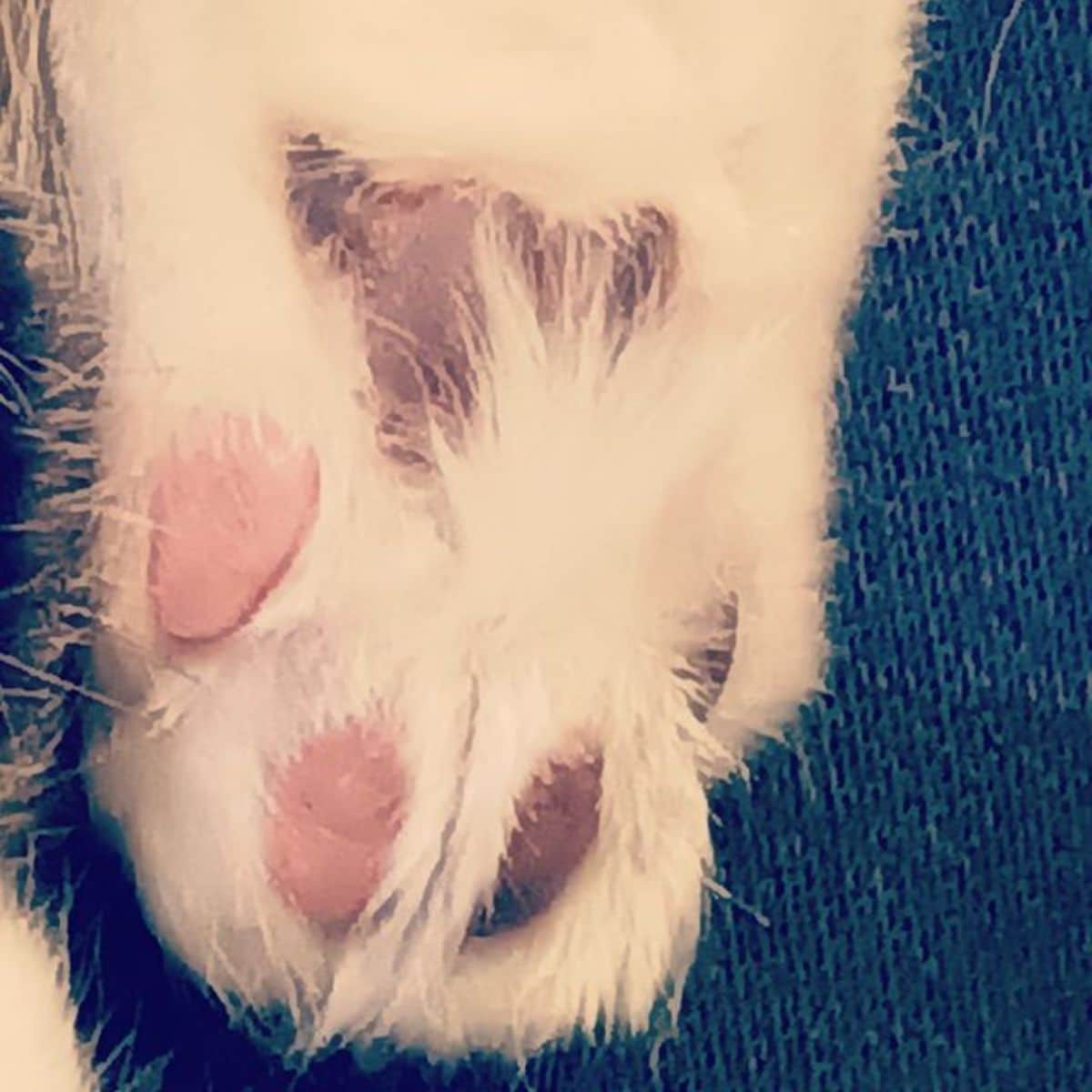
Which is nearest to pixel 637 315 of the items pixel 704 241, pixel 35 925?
pixel 704 241

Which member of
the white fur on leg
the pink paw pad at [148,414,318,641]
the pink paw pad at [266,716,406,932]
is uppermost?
the pink paw pad at [148,414,318,641]

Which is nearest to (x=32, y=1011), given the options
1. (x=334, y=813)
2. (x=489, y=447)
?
(x=334, y=813)

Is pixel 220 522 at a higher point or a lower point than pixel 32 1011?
higher

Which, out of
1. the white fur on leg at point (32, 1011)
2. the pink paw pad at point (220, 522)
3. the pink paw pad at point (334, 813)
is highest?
the pink paw pad at point (220, 522)

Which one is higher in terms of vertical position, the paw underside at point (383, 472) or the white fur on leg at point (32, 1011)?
the paw underside at point (383, 472)

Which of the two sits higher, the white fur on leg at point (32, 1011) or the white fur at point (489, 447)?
the white fur at point (489, 447)

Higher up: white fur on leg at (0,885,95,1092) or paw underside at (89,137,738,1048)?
paw underside at (89,137,738,1048)

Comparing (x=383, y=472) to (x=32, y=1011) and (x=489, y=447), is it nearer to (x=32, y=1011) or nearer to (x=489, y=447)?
(x=489, y=447)
